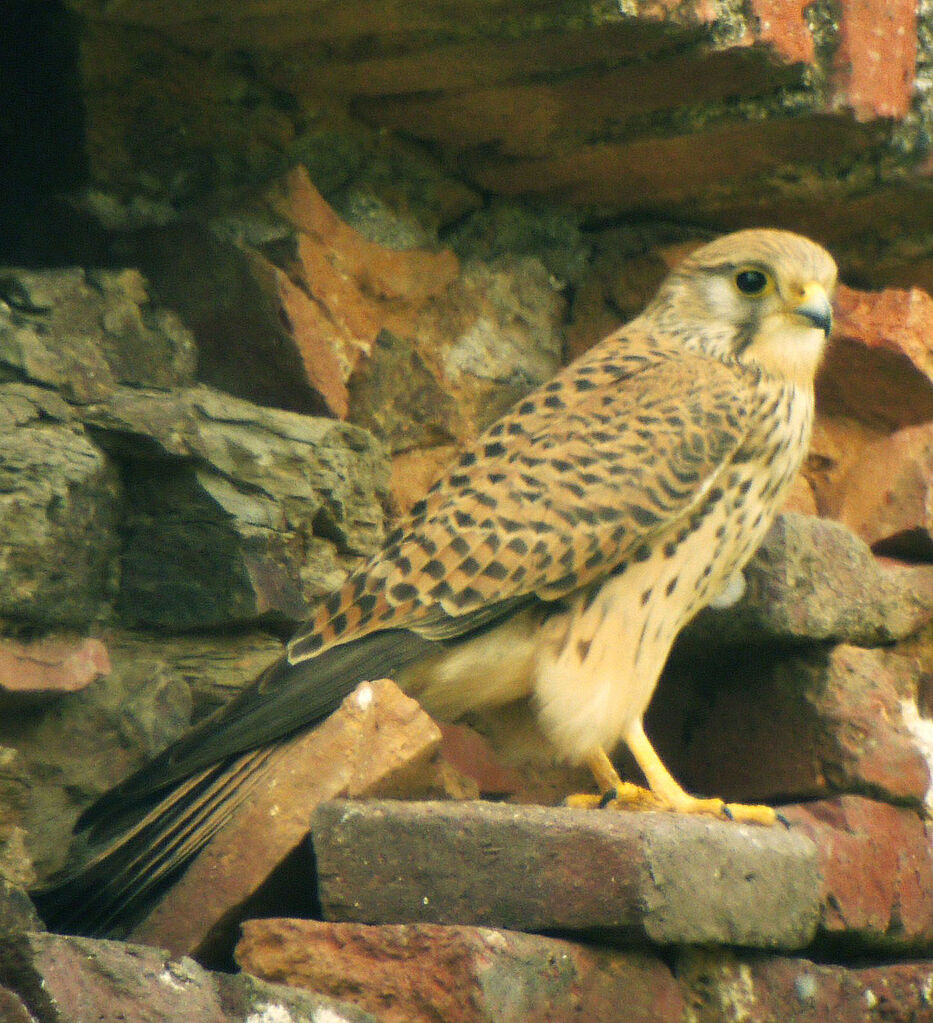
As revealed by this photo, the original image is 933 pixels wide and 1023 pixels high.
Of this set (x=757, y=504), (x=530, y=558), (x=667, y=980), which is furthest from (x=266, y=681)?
(x=757, y=504)

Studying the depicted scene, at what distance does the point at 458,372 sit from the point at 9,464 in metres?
1.40

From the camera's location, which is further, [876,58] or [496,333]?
[496,333]

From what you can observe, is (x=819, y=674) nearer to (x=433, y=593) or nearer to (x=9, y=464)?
(x=433, y=593)

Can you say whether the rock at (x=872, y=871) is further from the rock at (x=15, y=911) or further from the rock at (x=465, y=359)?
the rock at (x=15, y=911)

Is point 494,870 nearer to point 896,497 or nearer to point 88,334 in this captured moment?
point 88,334

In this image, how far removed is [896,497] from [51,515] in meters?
2.38

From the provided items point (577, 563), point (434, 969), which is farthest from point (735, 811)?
point (434, 969)

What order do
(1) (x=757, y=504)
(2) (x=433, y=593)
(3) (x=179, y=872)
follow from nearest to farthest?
(3) (x=179, y=872) → (2) (x=433, y=593) → (1) (x=757, y=504)

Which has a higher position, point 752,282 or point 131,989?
point 752,282

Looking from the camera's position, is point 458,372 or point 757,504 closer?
point 757,504

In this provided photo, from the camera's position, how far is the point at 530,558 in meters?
2.96

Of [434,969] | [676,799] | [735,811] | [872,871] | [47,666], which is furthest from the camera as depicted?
[872,871]

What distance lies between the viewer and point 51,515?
2.73m

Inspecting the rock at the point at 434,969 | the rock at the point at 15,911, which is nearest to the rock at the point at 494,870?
the rock at the point at 434,969
